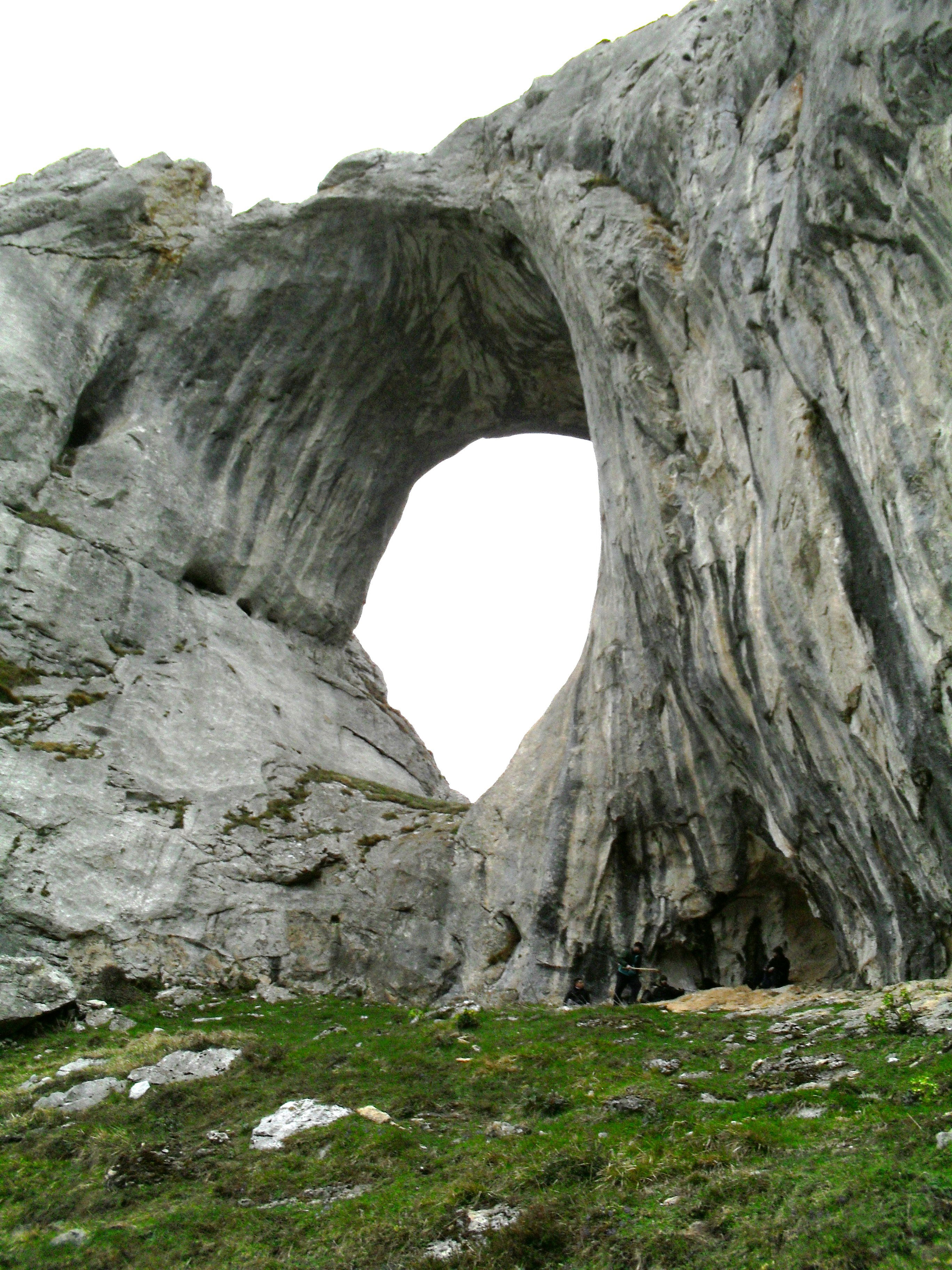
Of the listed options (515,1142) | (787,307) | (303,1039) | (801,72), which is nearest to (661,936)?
(303,1039)

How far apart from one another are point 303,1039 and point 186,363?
20.6 meters

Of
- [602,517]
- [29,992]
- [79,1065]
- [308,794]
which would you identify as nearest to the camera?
[79,1065]

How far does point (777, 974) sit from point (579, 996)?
3578mm

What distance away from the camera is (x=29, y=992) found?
16328 mm

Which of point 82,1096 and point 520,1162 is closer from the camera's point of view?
point 520,1162

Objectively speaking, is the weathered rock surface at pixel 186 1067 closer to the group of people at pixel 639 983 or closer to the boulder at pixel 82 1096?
the boulder at pixel 82 1096

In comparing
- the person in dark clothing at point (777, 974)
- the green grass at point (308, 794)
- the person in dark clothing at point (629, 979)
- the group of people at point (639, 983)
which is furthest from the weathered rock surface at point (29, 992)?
the person in dark clothing at point (777, 974)

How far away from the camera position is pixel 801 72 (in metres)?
15.6

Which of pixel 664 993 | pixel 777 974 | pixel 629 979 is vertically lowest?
pixel 664 993

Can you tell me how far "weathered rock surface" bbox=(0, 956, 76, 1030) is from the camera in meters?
15.9

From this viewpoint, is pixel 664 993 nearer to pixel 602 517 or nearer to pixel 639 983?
pixel 639 983

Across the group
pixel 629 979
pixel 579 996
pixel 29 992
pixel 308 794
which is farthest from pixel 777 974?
pixel 29 992

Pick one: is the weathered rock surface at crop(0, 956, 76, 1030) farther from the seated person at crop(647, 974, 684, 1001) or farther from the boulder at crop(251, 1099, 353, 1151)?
the seated person at crop(647, 974, 684, 1001)

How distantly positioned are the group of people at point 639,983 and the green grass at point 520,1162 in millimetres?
3836
